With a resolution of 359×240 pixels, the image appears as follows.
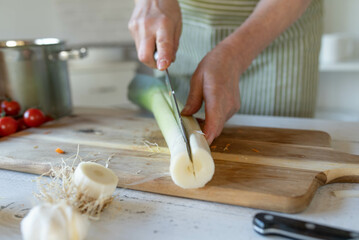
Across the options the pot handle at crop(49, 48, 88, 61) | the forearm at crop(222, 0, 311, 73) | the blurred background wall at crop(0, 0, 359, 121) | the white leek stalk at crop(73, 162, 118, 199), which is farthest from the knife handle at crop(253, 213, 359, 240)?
the blurred background wall at crop(0, 0, 359, 121)

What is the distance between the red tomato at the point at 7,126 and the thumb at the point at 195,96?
0.58 meters

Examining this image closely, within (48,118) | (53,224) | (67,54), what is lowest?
(48,118)

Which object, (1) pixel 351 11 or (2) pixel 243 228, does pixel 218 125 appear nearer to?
(2) pixel 243 228

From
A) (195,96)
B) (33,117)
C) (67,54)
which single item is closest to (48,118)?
(33,117)

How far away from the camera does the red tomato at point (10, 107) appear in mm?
1248

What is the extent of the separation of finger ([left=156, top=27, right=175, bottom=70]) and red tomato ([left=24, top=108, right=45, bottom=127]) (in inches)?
20.6

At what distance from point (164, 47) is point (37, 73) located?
22.1 inches

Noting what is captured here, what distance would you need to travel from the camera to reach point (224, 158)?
853 millimetres

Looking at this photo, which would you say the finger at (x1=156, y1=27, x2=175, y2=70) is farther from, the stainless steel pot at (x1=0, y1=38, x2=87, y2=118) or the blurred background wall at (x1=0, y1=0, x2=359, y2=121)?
the blurred background wall at (x1=0, y1=0, x2=359, y2=121)

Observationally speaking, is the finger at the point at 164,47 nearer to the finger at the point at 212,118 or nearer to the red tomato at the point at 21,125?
the finger at the point at 212,118

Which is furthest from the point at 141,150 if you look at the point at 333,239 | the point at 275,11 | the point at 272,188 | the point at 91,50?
the point at 91,50

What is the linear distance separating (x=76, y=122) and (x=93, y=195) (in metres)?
0.68

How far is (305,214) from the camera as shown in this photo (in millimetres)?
658

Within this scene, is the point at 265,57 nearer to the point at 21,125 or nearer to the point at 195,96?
the point at 195,96
